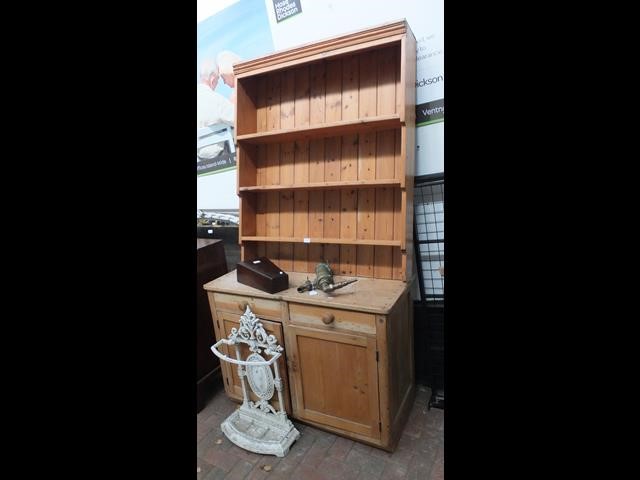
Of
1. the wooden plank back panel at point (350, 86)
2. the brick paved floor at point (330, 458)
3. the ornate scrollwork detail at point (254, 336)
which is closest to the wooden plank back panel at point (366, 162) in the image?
the wooden plank back panel at point (350, 86)

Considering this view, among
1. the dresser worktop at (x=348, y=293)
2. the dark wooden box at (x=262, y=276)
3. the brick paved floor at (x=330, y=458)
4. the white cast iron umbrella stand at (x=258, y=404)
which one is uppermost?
the dark wooden box at (x=262, y=276)

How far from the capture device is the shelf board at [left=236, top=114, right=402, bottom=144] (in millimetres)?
1756

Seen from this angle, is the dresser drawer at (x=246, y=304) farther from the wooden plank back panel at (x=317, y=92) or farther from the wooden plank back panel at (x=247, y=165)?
the wooden plank back panel at (x=317, y=92)

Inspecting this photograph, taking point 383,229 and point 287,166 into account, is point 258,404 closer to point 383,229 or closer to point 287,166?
point 383,229

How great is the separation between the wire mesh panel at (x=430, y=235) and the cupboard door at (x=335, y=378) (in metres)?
0.66

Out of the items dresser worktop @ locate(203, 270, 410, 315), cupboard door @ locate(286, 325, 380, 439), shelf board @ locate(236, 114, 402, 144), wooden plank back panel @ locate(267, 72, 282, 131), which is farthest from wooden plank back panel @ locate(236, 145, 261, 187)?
cupboard door @ locate(286, 325, 380, 439)

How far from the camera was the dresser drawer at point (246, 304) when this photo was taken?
184cm

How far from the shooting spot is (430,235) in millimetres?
2031

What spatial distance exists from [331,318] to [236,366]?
31.7 inches

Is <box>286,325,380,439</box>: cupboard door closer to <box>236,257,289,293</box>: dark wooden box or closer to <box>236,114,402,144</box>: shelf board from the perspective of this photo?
<box>236,257,289,293</box>: dark wooden box

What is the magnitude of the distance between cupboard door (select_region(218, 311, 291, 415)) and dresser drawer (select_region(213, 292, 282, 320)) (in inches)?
1.5

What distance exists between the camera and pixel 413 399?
213cm
